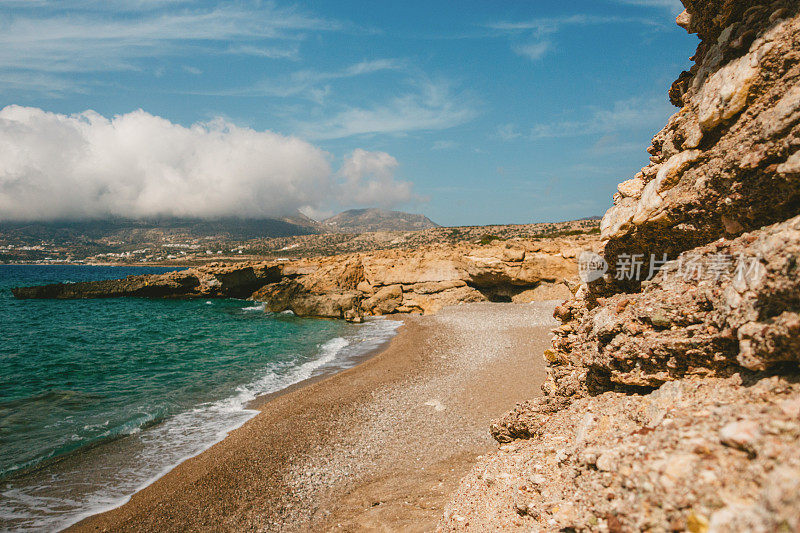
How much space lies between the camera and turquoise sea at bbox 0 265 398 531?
26.9 feet

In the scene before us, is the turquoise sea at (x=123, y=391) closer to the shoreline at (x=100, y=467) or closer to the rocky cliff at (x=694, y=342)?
the shoreline at (x=100, y=467)

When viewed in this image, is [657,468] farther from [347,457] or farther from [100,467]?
[100,467]

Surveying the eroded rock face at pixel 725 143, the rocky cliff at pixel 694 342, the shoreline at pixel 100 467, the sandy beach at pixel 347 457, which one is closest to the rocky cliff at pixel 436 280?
the sandy beach at pixel 347 457

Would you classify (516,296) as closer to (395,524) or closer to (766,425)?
(395,524)

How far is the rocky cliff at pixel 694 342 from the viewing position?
228 cm

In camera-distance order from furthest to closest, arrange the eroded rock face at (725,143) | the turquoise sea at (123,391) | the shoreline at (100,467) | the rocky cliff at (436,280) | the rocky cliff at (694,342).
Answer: the rocky cliff at (436,280) → the turquoise sea at (123,391) → the shoreline at (100,467) → the eroded rock face at (725,143) → the rocky cliff at (694,342)

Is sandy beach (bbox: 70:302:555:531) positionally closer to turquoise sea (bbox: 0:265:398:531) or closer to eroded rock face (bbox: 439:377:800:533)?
turquoise sea (bbox: 0:265:398:531)

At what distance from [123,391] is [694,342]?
1763 cm

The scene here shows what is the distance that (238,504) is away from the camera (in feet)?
23.6

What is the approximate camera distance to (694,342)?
3.60 m

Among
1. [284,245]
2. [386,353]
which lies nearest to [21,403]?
[386,353]

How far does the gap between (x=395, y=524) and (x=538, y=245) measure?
30576 millimetres

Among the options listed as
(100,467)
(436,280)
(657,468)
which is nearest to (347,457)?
(100,467)

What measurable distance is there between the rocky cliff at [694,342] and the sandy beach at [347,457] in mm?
2302
